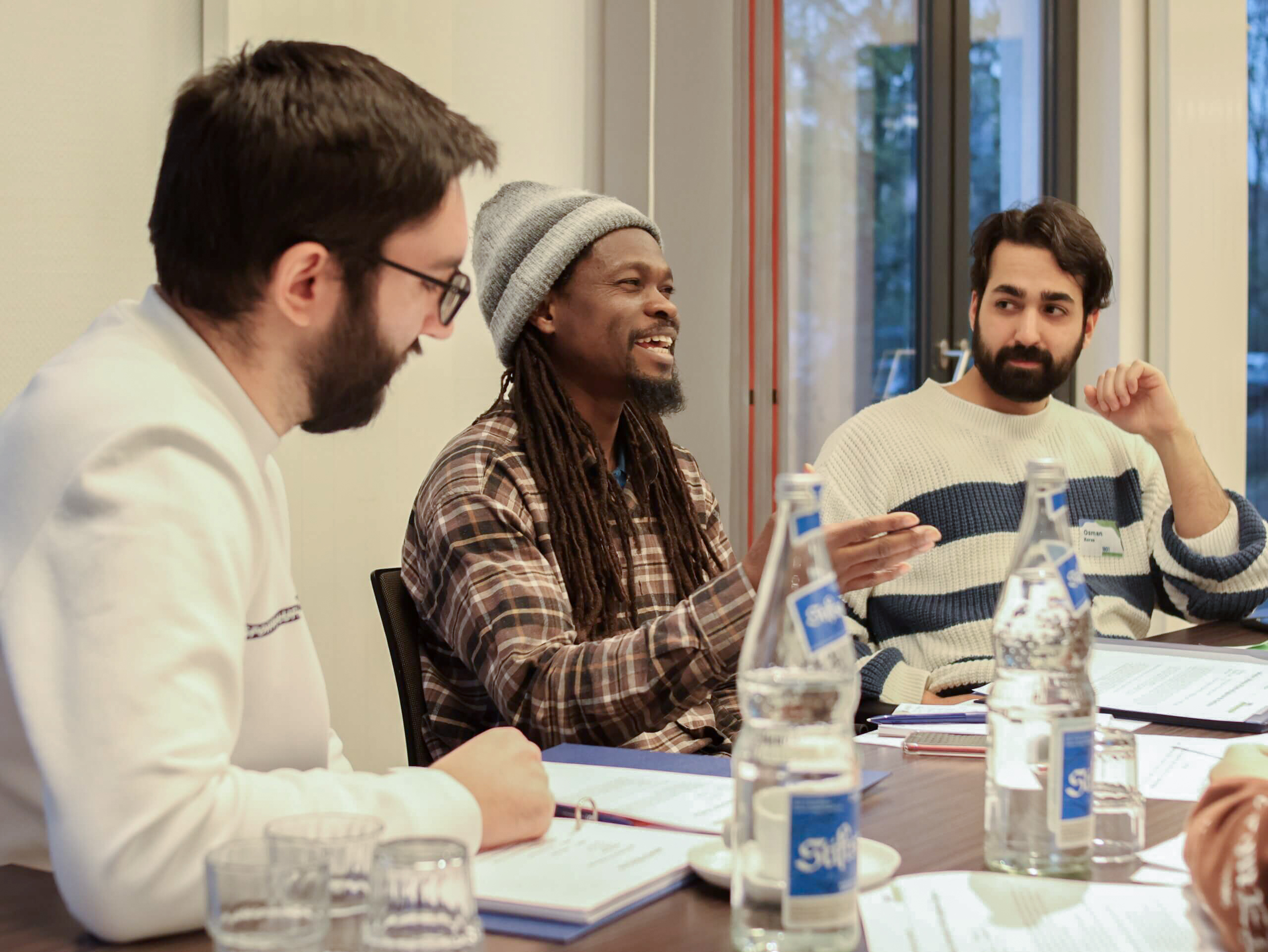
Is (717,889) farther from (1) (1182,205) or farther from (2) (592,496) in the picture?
(1) (1182,205)

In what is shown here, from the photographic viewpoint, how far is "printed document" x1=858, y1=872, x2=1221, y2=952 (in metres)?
0.80

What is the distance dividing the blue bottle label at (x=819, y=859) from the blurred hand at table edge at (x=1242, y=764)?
1.11 ft

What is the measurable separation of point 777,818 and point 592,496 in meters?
1.14

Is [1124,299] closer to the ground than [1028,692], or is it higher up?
higher up

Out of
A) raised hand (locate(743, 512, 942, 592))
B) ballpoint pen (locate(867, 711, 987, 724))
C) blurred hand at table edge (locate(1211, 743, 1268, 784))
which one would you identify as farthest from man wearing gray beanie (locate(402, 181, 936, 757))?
blurred hand at table edge (locate(1211, 743, 1268, 784))

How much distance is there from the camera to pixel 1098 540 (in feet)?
8.16

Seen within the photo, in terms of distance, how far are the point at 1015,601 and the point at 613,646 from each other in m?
0.58

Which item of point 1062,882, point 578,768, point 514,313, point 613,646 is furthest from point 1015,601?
point 514,313

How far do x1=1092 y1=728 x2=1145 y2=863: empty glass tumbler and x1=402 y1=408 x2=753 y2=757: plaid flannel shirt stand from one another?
0.46 metres

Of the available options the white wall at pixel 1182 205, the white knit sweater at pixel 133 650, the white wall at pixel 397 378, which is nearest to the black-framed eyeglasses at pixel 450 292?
the white knit sweater at pixel 133 650

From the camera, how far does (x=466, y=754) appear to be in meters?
1.01

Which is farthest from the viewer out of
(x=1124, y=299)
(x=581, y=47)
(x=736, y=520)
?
(x=1124, y=299)

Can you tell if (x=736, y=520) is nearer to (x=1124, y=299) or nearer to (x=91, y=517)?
(x=1124, y=299)

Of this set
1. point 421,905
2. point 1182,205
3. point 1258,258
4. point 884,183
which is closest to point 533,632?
point 421,905
